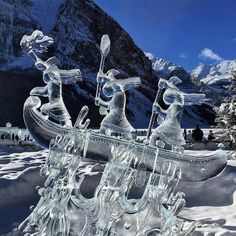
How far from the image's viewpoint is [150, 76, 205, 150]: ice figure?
217 inches

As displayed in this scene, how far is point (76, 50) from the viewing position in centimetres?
10262

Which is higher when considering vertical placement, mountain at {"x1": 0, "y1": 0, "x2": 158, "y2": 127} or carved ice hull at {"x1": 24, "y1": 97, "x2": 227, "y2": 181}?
mountain at {"x1": 0, "y1": 0, "x2": 158, "y2": 127}

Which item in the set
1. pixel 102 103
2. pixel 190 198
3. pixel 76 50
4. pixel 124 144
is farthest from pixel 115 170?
pixel 76 50

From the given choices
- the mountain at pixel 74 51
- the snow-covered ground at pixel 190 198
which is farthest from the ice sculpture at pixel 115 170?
the mountain at pixel 74 51

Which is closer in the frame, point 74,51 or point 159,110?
point 159,110

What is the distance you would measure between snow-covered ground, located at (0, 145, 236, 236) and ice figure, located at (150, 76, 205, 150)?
4.80ft

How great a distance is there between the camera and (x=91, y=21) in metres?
111

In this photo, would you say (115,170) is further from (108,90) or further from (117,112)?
(108,90)

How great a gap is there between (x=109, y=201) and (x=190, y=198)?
330cm

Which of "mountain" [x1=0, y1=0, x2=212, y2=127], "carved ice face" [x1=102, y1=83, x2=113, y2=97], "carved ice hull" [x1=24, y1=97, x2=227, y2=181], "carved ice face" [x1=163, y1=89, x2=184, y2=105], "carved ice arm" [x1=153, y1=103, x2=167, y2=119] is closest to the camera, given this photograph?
"carved ice hull" [x1=24, y1=97, x2=227, y2=181]

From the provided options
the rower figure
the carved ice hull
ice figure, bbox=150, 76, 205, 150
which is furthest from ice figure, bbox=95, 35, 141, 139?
ice figure, bbox=150, 76, 205, 150

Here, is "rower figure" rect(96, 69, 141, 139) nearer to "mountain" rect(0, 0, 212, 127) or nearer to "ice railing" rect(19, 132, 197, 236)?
"ice railing" rect(19, 132, 197, 236)

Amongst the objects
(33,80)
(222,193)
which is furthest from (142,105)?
(222,193)

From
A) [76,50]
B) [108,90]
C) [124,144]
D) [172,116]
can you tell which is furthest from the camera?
[76,50]
